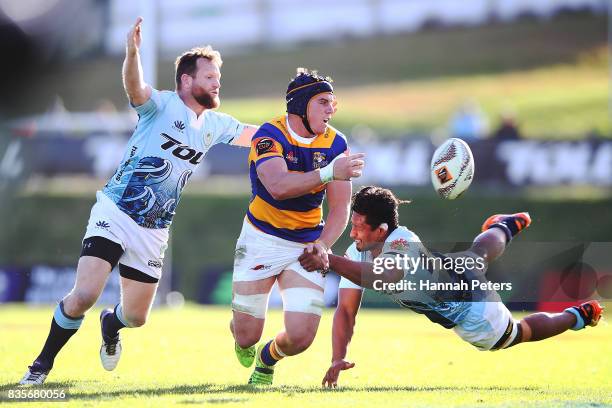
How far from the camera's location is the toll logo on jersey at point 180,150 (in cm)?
898

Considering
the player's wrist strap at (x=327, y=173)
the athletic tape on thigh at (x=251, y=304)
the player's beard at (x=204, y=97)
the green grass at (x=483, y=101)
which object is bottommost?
the athletic tape on thigh at (x=251, y=304)

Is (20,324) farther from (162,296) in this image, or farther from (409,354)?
(409,354)

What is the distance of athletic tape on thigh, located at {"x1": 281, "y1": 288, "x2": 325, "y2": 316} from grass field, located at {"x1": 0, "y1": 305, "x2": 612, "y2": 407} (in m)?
0.63

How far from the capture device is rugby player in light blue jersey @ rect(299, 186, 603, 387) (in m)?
8.53

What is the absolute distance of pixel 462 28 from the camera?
49.7 m

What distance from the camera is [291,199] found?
888cm

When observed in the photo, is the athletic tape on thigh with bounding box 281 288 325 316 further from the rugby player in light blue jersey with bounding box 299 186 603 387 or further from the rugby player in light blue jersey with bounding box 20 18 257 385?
the rugby player in light blue jersey with bounding box 20 18 257 385

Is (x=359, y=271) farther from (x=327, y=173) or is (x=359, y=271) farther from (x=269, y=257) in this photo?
(x=269, y=257)

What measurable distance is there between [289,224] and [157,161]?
121cm

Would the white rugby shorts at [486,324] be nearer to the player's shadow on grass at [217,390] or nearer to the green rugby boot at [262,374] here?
the player's shadow on grass at [217,390]

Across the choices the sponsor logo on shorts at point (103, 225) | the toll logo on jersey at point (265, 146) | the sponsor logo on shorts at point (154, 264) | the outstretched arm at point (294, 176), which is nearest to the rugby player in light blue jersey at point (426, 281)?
the outstretched arm at point (294, 176)

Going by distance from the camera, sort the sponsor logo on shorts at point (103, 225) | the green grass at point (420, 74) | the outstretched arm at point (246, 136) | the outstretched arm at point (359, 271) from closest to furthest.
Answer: the outstretched arm at point (359, 271) < the sponsor logo on shorts at point (103, 225) < the outstretched arm at point (246, 136) < the green grass at point (420, 74)

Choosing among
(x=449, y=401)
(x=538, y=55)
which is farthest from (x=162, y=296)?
(x=538, y=55)

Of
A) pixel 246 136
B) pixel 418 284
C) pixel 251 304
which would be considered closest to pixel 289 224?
pixel 251 304
